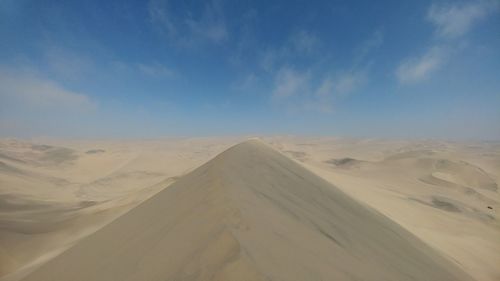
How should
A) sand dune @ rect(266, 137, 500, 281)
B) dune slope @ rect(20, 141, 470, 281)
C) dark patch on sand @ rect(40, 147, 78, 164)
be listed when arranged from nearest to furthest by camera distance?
1. dune slope @ rect(20, 141, 470, 281)
2. sand dune @ rect(266, 137, 500, 281)
3. dark patch on sand @ rect(40, 147, 78, 164)

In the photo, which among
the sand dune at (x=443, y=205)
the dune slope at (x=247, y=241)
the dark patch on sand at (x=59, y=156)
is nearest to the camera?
the dune slope at (x=247, y=241)

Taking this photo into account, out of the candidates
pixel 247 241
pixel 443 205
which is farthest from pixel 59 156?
pixel 443 205

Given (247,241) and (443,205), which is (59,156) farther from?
(443,205)

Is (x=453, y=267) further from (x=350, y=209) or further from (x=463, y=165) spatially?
(x=463, y=165)

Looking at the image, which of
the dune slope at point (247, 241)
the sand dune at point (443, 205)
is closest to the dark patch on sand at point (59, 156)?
the sand dune at point (443, 205)

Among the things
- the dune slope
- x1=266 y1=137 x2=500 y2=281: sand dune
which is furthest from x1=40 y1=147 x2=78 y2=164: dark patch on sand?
the dune slope

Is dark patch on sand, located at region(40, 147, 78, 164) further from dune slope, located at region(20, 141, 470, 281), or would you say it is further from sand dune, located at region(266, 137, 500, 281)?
dune slope, located at region(20, 141, 470, 281)

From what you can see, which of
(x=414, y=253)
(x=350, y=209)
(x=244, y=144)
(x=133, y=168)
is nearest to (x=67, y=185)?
(x=133, y=168)

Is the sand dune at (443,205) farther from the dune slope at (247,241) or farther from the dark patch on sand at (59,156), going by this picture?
the dark patch on sand at (59,156)
